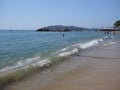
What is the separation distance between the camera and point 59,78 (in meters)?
8.61

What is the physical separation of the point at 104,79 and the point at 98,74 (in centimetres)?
96

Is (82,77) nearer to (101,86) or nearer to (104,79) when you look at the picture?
(104,79)

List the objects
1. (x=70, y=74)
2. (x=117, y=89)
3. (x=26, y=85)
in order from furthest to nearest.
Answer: (x=70, y=74) → (x=26, y=85) → (x=117, y=89)

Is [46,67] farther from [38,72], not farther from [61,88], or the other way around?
[61,88]

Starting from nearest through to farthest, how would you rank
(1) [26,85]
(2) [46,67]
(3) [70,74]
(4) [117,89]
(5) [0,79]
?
(4) [117,89]
(1) [26,85]
(5) [0,79]
(3) [70,74]
(2) [46,67]

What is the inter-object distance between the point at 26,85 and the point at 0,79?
114 cm

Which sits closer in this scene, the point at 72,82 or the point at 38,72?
the point at 72,82

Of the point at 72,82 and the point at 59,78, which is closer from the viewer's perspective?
the point at 72,82

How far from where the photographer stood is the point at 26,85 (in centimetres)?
763

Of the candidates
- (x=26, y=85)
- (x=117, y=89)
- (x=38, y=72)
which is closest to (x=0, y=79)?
(x=26, y=85)

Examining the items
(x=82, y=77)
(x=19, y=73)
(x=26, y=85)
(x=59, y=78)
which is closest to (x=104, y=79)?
(x=82, y=77)

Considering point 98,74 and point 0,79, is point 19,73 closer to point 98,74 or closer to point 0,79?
point 0,79

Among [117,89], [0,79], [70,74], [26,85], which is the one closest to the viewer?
[117,89]

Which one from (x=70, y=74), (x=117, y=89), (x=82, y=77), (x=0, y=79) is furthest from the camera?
(x=70, y=74)
